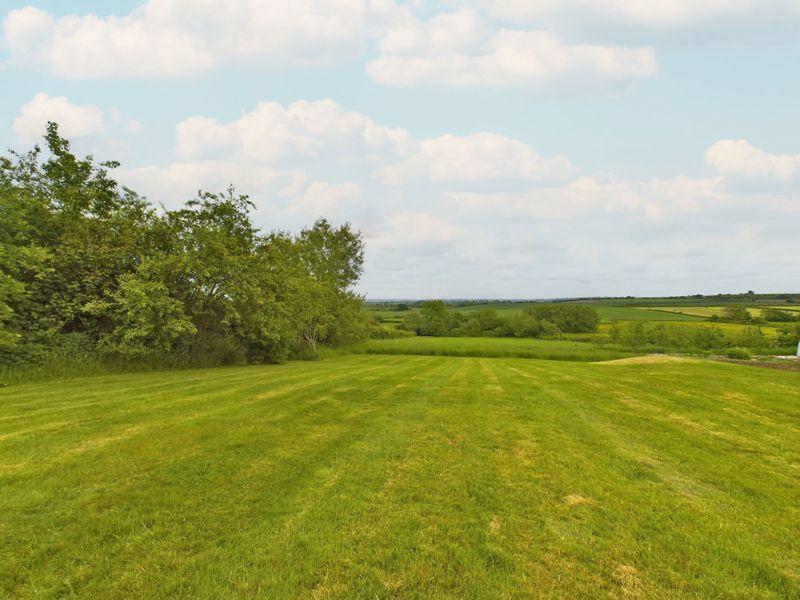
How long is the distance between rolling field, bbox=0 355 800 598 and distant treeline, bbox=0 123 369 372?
319 inches

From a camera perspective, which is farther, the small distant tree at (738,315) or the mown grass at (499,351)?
the small distant tree at (738,315)

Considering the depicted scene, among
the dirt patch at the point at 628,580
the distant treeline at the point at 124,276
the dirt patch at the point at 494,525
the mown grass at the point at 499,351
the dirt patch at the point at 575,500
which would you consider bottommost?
the mown grass at the point at 499,351

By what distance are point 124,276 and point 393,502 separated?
748 inches

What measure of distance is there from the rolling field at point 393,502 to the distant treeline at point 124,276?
809 centimetres

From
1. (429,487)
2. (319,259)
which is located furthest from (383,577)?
(319,259)

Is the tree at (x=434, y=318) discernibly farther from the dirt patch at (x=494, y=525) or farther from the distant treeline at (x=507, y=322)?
the dirt patch at (x=494, y=525)

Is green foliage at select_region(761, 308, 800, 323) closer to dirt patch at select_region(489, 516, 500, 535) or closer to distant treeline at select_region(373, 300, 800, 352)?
distant treeline at select_region(373, 300, 800, 352)

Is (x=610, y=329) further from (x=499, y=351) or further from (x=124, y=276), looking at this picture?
(x=124, y=276)

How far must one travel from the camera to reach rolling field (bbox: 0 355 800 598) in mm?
3586

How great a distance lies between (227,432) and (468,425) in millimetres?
5656

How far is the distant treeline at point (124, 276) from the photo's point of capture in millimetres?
15969

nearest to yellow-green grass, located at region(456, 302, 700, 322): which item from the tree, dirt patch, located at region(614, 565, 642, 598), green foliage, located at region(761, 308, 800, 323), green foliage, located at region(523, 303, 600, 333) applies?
green foliage, located at region(523, 303, 600, 333)

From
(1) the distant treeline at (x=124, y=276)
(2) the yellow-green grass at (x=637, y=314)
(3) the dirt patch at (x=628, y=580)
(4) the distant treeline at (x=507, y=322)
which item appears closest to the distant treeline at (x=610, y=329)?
(4) the distant treeline at (x=507, y=322)

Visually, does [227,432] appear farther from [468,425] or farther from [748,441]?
[748,441]
